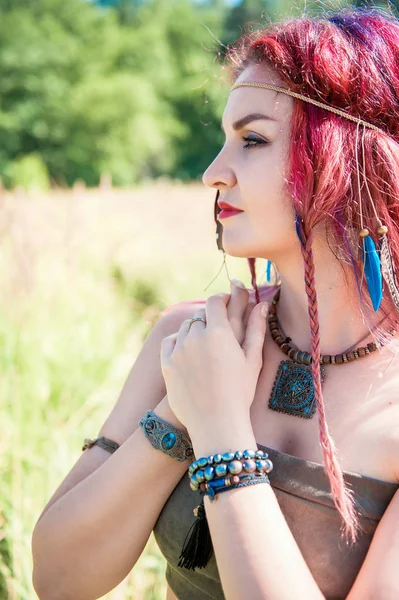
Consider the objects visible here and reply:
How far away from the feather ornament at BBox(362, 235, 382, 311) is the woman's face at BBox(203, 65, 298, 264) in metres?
0.18

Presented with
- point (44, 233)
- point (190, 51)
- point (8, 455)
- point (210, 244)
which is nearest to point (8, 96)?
point (190, 51)

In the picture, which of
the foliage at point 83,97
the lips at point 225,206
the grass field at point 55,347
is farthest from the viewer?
the foliage at point 83,97

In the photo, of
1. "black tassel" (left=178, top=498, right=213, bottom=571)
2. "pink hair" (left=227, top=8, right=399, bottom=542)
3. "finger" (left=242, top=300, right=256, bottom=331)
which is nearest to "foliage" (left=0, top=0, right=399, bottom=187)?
"finger" (left=242, top=300, right=256, bottom=331)

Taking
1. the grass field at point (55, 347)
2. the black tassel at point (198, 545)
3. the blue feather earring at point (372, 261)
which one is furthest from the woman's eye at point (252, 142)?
the grass field at point (55, 347)

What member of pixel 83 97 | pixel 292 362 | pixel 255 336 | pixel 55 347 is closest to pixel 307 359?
pixel 292 362

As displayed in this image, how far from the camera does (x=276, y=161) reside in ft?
5.33

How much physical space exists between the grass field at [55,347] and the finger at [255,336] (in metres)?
0.96

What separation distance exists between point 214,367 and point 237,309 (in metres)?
0.25

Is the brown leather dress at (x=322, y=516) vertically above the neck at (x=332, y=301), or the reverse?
the neck at (x=332, y=301)

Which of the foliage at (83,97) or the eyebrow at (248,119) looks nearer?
the eyebrow at (248,119)

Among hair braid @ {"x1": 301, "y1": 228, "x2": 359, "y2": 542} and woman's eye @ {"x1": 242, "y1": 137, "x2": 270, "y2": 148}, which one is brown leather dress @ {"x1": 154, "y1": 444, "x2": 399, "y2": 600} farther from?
woman's eye @ {"x1": 242, "y1": 137, "x2": 270, "y2": 148}

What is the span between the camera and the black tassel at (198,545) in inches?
57.3

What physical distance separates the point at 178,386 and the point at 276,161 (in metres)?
0.62

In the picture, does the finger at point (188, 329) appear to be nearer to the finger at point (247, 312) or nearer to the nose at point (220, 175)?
the finger at point (247, 312)
